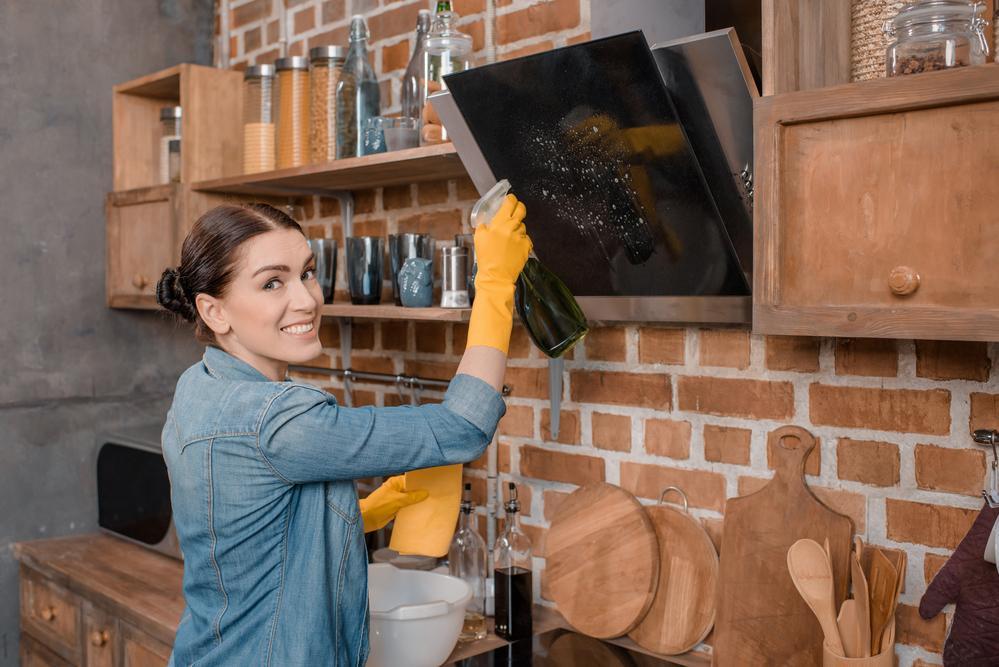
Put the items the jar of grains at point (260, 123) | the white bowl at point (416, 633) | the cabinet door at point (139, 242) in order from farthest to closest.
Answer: the cabinet door at point (139, 242)
the jar of grains at point (260, 123)
the white bowl at point (416, 633)

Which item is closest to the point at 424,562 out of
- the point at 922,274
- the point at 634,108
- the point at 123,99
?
the point at 634,108

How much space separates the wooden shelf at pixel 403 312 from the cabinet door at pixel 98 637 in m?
0.87

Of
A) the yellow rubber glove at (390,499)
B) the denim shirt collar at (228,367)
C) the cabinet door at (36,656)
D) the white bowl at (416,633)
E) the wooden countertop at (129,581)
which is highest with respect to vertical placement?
the denim shirt collar at (228,367)

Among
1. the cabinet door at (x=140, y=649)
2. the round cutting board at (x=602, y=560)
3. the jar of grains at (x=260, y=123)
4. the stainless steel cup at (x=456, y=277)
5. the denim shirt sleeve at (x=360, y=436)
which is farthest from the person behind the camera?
the jar of grains at (x=260, y=123)

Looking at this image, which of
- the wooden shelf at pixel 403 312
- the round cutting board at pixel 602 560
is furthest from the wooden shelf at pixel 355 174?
the round cutting board at pixel 602 560

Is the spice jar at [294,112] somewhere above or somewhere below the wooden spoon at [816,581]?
above

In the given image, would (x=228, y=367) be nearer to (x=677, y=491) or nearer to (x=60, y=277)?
(x=677, y=491)

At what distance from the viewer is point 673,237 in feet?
5.17

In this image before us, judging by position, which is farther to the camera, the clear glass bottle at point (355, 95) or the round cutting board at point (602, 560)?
the clear glass bottle at point (355, 95)

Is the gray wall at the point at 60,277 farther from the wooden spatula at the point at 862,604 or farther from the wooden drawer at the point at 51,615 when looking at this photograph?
the wooden spatula at the point at 862,604

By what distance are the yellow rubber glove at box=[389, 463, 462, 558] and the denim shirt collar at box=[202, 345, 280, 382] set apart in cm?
31

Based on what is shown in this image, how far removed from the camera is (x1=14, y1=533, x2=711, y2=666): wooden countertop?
1.85 m

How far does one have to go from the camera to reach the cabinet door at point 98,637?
2158mm

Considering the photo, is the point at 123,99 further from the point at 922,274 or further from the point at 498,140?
the point at 922,274
